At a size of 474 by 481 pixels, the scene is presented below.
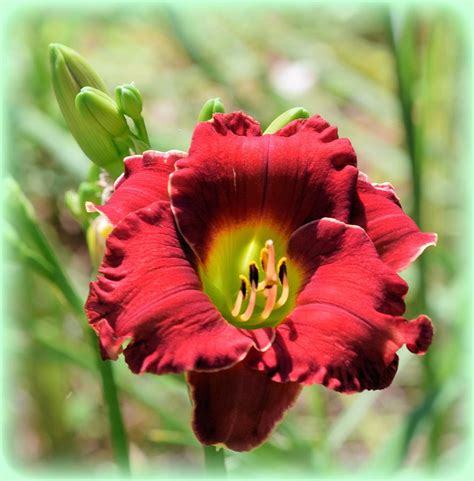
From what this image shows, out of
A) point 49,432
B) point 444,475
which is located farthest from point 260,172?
point 49,432

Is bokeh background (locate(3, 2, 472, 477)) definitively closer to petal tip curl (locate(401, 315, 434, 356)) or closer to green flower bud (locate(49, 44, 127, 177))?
green flower bud (locate(49, 44, 127, 177))

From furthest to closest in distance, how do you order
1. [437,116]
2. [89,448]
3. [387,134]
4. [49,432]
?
[387,134]
[437,116]
[89,448]
[49,432]

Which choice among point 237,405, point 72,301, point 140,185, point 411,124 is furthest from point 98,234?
point 411,124

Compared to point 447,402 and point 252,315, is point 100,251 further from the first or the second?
point 447,402

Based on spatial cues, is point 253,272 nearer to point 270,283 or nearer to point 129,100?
point 270,283

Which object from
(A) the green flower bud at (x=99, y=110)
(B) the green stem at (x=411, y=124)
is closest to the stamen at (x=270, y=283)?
(A) the green flower bud at (x=99, y=110)

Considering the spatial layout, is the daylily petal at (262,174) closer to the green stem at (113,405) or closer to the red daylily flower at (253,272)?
the red daylily flower at (253,272)

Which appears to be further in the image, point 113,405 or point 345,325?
point 113,405
